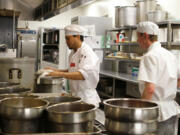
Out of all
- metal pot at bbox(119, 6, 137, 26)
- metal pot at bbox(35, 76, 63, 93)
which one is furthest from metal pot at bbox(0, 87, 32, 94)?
metal pot at bbox(119, 6, 137, 26)

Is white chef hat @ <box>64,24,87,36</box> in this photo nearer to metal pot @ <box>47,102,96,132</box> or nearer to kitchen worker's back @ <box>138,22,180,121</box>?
kitchen worker's back @ <box>138,22,180,121</box>

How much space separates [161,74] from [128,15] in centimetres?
378

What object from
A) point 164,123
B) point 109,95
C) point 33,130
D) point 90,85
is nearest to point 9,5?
point 109,95

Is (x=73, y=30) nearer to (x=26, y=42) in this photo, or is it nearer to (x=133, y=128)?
(x=133, y=128)

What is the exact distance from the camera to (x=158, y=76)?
2104 mm

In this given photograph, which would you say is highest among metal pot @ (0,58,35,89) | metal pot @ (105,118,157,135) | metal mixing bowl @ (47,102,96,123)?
metal pot @ (0,58,35,89)

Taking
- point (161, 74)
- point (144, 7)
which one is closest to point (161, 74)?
point (161, 74)

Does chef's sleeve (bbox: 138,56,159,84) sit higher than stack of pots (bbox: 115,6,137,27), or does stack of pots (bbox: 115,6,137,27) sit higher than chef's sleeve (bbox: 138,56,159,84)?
stack of pots (bbox: 115,6,137,27)

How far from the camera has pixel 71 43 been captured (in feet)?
8.91

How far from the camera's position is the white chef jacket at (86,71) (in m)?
2.61

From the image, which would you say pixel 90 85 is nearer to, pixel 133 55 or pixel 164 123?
pixel 164 123

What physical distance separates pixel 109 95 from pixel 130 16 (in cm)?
186

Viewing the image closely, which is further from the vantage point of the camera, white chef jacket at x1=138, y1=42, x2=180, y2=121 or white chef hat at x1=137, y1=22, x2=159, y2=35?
white chef hat at x1=137, y1=22, x2=159, y2=35

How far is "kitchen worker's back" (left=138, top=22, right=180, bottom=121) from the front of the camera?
6.75 ft
